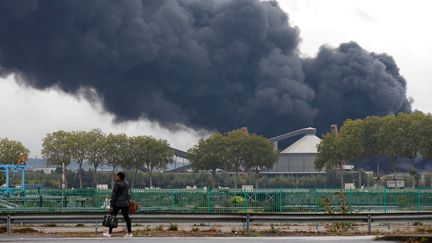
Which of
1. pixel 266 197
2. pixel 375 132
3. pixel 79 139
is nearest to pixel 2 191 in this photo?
pixel 266 197

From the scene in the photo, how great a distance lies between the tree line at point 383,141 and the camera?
12267cm

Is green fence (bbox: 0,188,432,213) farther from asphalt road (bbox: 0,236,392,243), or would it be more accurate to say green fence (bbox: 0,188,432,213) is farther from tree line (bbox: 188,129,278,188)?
tree line (bbox: 188,129,278,188)

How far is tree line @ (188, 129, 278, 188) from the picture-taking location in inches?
5586

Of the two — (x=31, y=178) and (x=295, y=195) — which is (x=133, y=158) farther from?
(x=295, y=195)

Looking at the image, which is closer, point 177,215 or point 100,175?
point 177,215

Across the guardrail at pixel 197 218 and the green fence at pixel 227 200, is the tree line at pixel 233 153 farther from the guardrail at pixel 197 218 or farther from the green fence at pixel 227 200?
the guardrail at pixel 197 218

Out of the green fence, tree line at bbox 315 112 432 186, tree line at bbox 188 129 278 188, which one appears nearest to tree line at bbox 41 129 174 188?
tree line at bbox 188 129 278 188

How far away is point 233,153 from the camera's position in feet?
466

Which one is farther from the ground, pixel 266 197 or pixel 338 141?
pixel 338 141

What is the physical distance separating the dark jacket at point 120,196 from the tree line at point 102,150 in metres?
103

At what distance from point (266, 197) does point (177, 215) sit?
75.3ft

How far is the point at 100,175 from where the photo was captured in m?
174

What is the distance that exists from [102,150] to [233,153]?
2038 centimetres

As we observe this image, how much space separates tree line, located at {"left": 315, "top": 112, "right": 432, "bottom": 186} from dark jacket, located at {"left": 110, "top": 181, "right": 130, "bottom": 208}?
313ft
